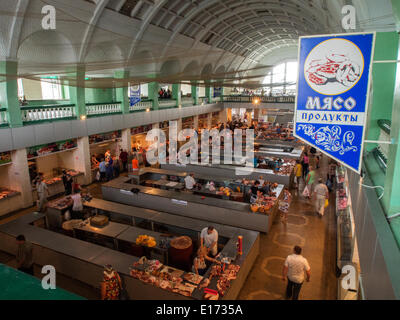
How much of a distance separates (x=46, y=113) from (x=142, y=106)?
6.54m

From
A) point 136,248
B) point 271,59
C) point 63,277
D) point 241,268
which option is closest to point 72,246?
point 63,277

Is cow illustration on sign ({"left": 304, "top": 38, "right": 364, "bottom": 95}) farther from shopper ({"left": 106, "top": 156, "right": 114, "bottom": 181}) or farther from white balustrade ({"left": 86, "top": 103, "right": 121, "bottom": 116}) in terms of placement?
white balustrade ({"left": 86, "top": 103, "right": 121, "bottom": 116})

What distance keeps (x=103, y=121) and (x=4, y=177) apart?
4851mm

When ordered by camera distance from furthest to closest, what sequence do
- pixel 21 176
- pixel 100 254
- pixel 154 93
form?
pixel 154 93 < pixel 21 176 < pixel 100 254

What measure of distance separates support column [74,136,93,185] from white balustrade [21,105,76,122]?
1.31m

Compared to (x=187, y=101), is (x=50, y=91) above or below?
above

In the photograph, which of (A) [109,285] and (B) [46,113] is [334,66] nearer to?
(A) [109,285]

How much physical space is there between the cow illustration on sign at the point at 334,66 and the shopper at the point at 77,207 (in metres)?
7.63

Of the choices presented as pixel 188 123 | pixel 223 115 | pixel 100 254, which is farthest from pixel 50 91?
pixel 223 115

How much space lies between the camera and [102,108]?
1399 centimetres

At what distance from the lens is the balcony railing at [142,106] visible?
1628cm

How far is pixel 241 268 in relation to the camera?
586 centimetres

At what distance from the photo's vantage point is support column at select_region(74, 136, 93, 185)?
12.9 metres
